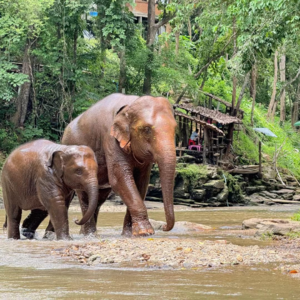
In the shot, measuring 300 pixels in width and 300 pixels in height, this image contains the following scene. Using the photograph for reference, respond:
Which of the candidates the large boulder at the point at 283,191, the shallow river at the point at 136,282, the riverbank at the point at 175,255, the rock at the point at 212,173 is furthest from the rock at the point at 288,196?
the shallow river at the point at 136,282

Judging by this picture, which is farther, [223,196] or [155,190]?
[223,196]

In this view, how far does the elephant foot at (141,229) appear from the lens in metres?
10.0

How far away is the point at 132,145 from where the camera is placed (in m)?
9.91

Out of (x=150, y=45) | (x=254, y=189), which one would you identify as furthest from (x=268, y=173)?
(x=150, y=45)

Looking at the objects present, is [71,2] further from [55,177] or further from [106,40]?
[55,177]

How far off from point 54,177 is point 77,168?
0.44 meters

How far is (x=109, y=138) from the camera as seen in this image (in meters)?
10.3

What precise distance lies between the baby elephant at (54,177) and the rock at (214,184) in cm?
1715

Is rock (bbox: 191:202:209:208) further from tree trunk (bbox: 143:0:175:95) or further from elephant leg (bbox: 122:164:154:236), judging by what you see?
elephant leg (bbox: 122:164:154:236)

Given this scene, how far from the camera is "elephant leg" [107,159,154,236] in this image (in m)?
10.1

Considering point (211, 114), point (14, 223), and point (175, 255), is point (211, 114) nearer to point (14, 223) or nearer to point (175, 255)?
point (14, 223)

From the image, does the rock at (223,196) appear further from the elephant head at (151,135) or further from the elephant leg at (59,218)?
the elephant leg at (59,218)

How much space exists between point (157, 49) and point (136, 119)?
22645 millimetres

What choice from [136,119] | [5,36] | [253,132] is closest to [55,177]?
[136,119]
